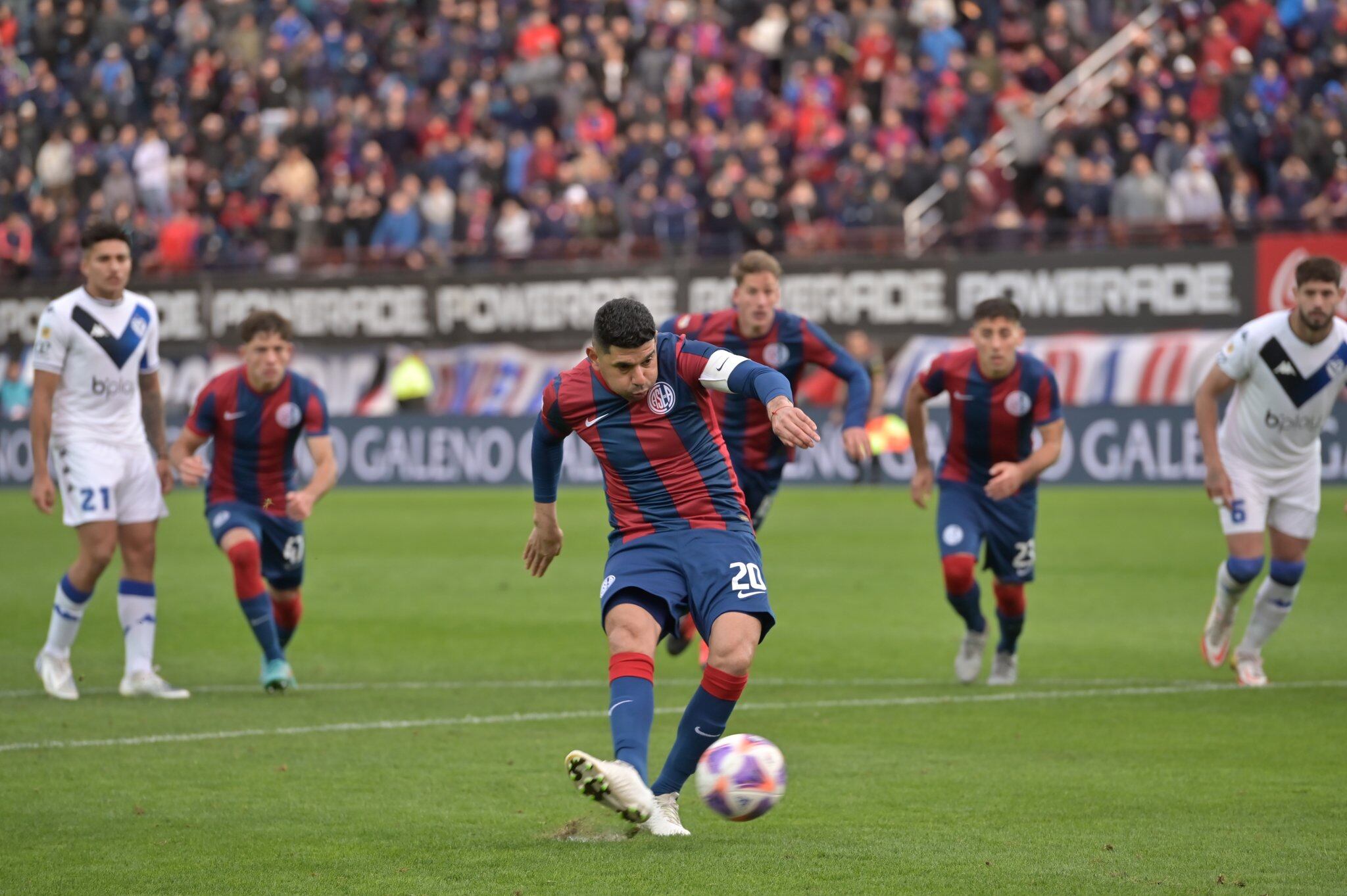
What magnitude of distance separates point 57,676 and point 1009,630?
17.6 feet

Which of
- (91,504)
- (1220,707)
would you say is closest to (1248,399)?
(1220,707)

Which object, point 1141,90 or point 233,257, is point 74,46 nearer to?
point 233,257

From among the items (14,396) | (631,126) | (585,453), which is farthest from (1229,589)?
(14,396)

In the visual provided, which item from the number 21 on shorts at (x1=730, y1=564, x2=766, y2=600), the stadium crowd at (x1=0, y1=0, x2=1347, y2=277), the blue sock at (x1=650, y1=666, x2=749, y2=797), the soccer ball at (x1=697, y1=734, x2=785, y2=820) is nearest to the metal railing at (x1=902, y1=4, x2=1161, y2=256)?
the stadium crowd at (x1=0, y1=0, x2=1347, y2=277)

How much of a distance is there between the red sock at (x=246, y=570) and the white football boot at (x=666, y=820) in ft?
14.9

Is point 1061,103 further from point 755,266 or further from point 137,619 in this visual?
point 137,619

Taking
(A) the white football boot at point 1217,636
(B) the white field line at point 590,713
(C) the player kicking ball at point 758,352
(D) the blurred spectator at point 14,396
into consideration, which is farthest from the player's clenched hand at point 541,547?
(D) the blurred spectator at point 14,396

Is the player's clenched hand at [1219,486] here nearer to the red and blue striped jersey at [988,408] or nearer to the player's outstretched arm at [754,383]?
the red and blue striped jersey at [988,408]

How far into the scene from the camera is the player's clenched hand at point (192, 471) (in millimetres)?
10273

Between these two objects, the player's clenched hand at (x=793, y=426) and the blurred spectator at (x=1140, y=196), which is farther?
the blurred spectator at (x=1140, y=196)

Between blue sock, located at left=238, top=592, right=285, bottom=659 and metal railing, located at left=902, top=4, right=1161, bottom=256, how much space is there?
57.2ft

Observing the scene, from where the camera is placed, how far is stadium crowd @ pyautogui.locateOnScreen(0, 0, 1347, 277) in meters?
25.2

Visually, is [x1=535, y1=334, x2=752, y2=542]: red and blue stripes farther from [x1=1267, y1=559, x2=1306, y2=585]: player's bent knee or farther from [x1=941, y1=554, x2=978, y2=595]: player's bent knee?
[x1=1267, y1=559, x2=1306, y2=585]: player's bent knee

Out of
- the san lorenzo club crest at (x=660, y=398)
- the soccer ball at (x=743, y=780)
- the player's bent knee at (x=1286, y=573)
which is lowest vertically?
the soccer ball at (x=743, y=780)
